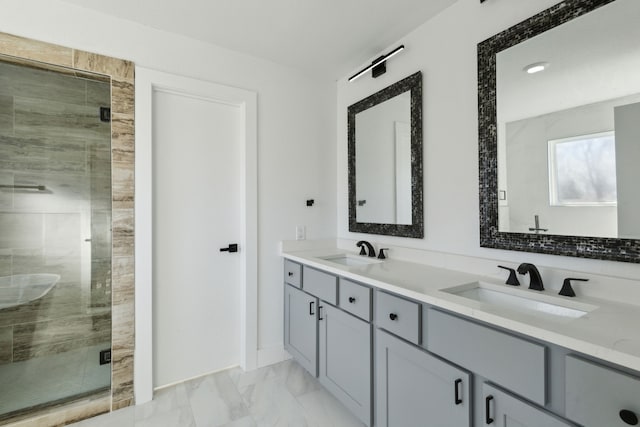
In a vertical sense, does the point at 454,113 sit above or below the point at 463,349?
above

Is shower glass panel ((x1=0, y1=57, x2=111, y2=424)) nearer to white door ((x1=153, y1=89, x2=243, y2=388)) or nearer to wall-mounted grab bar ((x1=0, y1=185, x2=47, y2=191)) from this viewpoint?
wall-mounted grab bar ((x1=0, y1=185, x2=47, y2=191))

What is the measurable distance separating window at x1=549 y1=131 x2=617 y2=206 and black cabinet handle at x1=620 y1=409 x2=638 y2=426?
0.82 metres

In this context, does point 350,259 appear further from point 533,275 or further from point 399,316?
point 533,275

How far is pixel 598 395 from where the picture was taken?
831mm

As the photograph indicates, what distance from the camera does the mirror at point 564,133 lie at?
119 centimetres

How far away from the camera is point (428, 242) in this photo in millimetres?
2006

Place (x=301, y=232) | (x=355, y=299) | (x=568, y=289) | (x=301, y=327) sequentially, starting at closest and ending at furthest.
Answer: (x=568, y=289) → (x=355, y=299) → (x=301, y=327) → (x=301, y=232)

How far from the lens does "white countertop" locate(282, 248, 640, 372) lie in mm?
821

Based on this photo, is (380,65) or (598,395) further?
(380,65)

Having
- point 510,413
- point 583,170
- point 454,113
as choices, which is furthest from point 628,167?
point 510,413

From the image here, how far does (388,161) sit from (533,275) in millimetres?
1244

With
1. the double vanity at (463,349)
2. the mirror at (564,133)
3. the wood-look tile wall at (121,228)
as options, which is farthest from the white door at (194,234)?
the mirror at (564,133)

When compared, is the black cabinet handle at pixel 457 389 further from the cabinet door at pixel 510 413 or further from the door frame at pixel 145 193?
the door frame at pixel 145 193

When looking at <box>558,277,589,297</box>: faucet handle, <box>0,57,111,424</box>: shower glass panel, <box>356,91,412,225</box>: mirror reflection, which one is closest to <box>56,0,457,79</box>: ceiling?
<box>356,91,412,225</box>: mirror reflection
